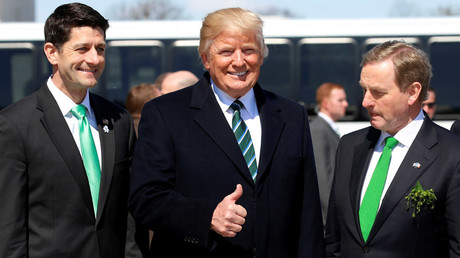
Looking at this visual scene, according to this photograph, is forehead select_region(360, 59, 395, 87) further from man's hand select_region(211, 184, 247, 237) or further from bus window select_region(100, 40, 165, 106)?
bus window select_region(100, 40, 165, 106)

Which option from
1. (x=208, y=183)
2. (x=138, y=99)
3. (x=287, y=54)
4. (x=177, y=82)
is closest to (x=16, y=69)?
(x=287, y=54)

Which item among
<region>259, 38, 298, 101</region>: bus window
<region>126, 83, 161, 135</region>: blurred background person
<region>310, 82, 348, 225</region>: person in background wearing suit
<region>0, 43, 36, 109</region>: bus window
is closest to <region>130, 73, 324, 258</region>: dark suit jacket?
<region>126, 83, 161, 135</region>: blurred background person

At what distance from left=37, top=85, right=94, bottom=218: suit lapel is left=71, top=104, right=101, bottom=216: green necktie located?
0.05 meters

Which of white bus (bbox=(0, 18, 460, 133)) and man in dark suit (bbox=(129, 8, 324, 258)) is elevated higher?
white bus (bbox=(0, 18, 460, 133))

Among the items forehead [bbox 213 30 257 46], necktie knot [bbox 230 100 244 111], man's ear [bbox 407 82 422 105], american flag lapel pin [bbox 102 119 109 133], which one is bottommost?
american flag lapel pin [bbox 102 119 109 133]

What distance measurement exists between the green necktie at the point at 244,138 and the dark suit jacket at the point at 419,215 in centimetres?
64

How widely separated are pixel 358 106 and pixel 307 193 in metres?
10.9

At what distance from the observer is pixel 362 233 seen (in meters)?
3.75

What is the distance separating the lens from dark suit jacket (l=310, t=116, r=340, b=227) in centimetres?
794

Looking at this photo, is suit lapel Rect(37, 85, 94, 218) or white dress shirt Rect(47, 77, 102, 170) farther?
white dress shirt Rect(47, 77, 102, 170)

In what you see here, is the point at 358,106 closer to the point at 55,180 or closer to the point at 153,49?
the point at 153,49

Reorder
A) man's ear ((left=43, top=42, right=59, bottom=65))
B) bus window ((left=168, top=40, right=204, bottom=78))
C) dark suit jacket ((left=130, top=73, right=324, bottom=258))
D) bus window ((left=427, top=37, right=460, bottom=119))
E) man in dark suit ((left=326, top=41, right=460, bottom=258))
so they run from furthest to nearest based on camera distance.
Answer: bus window ((left=168, top=40, right=204, bottom=78)) < bus window ((left=427, top=37, right=460, bottom=119)) < man's ear ((left=43, top=42, right=59, bottom=65)) < man in dark suit ((left=326, top=41, right=460, bottom=258)) < dark suit jacket ((left=130, top=73, right=324, bottom=258))

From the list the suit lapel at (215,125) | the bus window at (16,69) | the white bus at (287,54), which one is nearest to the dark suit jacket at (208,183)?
the suit lapel at (215,125)

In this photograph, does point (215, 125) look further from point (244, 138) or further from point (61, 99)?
point (61, 99)
